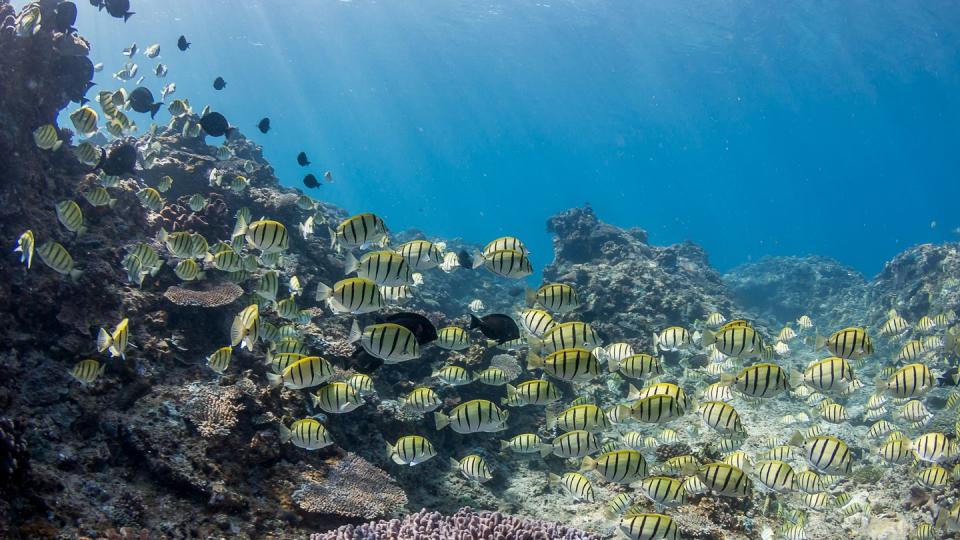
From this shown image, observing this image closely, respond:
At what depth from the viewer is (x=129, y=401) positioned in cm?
516

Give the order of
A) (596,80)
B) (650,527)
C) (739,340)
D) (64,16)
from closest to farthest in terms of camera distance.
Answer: (650,527), (739,340), (64,16), (596,80)

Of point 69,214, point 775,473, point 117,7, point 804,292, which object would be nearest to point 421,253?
point 69,214

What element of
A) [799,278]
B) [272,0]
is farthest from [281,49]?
[799,278]

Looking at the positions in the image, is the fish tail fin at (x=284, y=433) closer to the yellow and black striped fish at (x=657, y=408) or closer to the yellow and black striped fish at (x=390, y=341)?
the yellow and black striped fish at (x=390, y=341)

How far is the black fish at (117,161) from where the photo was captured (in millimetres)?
8281

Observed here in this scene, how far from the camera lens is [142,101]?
34.8 ft

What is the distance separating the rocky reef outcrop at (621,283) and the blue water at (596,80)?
17.5m

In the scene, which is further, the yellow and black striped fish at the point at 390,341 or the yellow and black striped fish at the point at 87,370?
the yellow and black striped fish at the point at 87,370

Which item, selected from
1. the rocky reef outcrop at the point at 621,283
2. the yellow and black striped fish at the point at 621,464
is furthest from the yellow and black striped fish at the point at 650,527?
A: the rocky reef outcrop at the point at 621,283

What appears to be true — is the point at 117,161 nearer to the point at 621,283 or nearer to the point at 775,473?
the point at 775,473

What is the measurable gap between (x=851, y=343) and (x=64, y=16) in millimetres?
12458

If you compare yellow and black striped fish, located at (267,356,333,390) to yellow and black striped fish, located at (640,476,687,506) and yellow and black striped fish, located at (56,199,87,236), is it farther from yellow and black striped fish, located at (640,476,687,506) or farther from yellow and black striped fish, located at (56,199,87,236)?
yellow and black striped fish, located at (56,199,87,236)

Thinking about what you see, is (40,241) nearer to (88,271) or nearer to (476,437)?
(88,271)

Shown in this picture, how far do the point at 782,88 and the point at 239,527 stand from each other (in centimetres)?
9795
